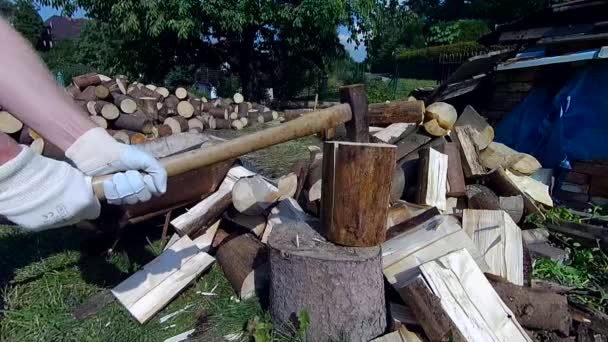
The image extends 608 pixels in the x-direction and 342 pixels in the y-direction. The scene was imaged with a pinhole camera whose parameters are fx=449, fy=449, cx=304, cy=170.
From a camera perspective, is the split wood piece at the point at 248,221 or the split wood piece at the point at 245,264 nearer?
the split wood piece at the point at 245,264

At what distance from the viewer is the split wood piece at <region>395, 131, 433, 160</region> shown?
143 inches

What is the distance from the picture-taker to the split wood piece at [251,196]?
2.98 metres

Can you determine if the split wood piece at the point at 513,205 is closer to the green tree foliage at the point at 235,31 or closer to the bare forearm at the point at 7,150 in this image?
the bare forearm at the point at 7,150

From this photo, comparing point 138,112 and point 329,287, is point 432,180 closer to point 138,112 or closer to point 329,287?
point 329,287

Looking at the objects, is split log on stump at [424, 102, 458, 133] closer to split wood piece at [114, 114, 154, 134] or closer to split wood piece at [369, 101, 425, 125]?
split wood piece at [369, 101, 425, 125]

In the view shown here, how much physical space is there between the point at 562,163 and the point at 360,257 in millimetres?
3098

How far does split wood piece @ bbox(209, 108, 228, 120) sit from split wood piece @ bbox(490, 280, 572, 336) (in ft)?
23.8

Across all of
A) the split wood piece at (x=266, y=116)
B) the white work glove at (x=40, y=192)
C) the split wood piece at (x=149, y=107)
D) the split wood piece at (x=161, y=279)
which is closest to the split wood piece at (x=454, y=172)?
the split wood piece at (x=161, y=279)

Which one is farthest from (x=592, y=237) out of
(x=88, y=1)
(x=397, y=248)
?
(x=88, y=1)

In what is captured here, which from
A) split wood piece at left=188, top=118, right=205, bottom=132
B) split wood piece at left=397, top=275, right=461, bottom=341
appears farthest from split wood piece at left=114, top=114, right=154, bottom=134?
split wood piece at left=397, top=275, right=461, bottom=341

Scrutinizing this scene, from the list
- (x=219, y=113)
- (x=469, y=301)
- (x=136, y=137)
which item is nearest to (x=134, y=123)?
(x=136, y=137)

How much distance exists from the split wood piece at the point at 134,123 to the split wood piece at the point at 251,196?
13.6 ft

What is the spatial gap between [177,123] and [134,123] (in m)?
1.04

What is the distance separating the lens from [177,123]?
766cm
